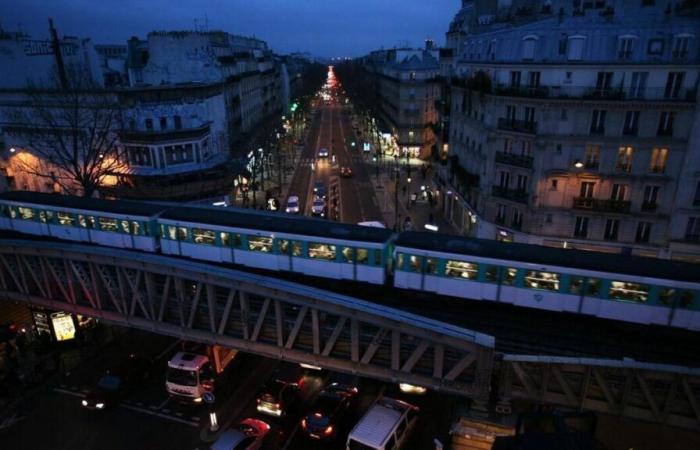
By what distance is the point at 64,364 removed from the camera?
82.1 ft

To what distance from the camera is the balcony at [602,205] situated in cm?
2941

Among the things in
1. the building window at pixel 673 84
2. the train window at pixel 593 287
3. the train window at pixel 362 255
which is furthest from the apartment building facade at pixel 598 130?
the train window at pixel 362 255

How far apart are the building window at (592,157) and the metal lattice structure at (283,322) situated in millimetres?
18375

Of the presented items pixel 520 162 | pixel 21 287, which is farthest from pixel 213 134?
pixel 520 162

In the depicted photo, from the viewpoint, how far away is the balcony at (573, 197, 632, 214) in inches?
1158

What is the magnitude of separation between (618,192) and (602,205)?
130 cm

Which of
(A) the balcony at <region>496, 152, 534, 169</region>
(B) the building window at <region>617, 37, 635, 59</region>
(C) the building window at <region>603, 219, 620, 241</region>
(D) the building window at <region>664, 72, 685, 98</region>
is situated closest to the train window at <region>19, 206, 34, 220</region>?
(A) the balcony at <region>496, 152, 534, 169</region>

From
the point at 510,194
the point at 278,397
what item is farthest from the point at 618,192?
the point at 278,397

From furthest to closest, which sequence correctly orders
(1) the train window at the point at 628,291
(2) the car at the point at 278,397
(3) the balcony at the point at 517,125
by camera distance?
(3) the balcony at the point at 517,125 → (2) the car at the point at 278,397 → (1) the train window at the point at 628,291

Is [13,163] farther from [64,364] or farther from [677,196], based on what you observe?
[677,196]

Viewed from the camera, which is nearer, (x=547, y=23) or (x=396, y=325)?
(x=396, y=325)

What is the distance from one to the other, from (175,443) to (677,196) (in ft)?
102

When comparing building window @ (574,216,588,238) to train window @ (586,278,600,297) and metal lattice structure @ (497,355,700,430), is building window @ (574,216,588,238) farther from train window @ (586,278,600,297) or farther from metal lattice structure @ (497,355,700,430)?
metal lattice structure @ (497,355,700,430)

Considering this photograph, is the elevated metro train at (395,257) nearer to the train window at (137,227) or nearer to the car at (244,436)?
the train window at (137,227)
